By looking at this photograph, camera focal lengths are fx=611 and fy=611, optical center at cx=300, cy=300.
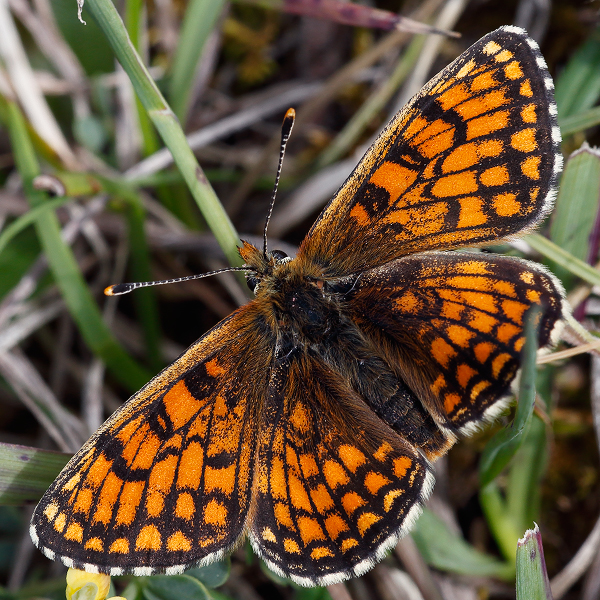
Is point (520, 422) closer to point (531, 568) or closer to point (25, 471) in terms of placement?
point (531, 568)

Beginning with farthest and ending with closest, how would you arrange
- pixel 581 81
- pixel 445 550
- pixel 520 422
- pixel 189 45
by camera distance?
pixel 189 45 < pixel 581 81 < pixel 445 550 < pixel 520 422

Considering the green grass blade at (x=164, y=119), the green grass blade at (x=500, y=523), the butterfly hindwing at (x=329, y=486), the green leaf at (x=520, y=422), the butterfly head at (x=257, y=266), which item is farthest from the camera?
the green grass blade at (x=500, y=523)

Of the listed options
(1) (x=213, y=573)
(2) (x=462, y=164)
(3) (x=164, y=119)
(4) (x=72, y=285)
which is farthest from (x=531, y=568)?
(4) (x=72, y=285)

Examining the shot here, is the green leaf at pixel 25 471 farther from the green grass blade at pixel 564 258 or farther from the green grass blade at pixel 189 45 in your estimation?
the green grass blade at pixel 564 258

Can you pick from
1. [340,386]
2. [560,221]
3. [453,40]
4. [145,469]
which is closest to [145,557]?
[145,469]

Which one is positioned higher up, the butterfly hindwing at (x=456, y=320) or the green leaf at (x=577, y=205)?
the green leaf at (x=577, y=205)

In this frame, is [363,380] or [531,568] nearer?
[531,568]

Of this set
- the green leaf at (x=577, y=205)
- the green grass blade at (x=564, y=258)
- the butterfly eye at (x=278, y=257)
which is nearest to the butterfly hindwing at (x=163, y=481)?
the butterfly eye at (x=278, y=257)
